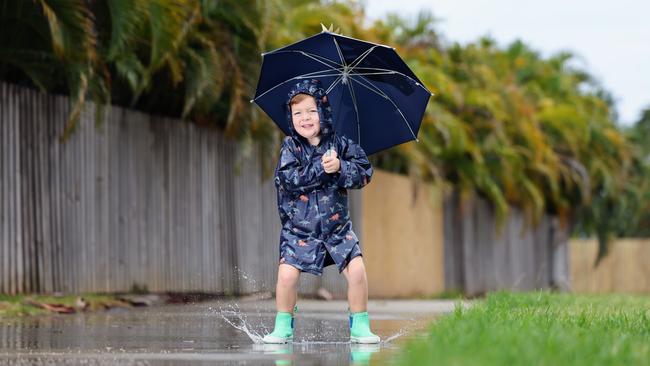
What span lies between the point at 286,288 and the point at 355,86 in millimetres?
1475

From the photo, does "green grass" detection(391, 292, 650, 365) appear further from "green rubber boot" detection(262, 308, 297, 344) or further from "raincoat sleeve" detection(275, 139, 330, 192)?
"raincoat sleeve" detection(275, 139, 330, 192)

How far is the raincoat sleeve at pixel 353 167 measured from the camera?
723cm

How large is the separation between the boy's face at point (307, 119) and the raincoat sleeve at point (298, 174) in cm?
15

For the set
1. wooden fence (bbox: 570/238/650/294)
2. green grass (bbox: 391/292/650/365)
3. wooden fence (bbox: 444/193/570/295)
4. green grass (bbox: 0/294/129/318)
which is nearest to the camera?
green grass (bbox: 391/292/650/365)

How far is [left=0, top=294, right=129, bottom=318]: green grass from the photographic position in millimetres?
10070

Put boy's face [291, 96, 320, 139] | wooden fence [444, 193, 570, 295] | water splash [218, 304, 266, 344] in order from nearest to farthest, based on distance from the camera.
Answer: boy's face [291, 96, 320, 139]
water splash [218, 304, 266, 344]
wooden fence [444, 193, 570, 295]

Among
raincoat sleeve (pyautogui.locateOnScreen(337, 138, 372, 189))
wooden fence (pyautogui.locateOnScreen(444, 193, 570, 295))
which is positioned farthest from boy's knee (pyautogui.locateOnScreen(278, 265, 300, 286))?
wooden fence (pyautogui.locateOnScreen(444, 193, 570, 295))

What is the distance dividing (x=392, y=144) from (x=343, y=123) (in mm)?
342

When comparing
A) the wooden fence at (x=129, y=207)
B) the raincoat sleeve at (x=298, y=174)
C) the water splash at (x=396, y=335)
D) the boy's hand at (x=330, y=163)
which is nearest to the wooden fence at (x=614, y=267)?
the wooden fence at (x=129, y=207)

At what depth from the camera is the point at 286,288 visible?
7.13m

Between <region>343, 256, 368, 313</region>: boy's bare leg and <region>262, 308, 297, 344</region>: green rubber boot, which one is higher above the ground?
<region>343, 256, 368, 313</region>: boy's bare leg

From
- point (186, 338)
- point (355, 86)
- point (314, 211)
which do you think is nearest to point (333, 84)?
point (355, 86)

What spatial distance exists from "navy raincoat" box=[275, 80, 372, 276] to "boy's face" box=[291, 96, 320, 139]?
0.03m

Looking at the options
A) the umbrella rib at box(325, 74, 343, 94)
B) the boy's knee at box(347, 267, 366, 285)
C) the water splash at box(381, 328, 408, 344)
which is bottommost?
the water splash at box(381, 328, 408, 344)
